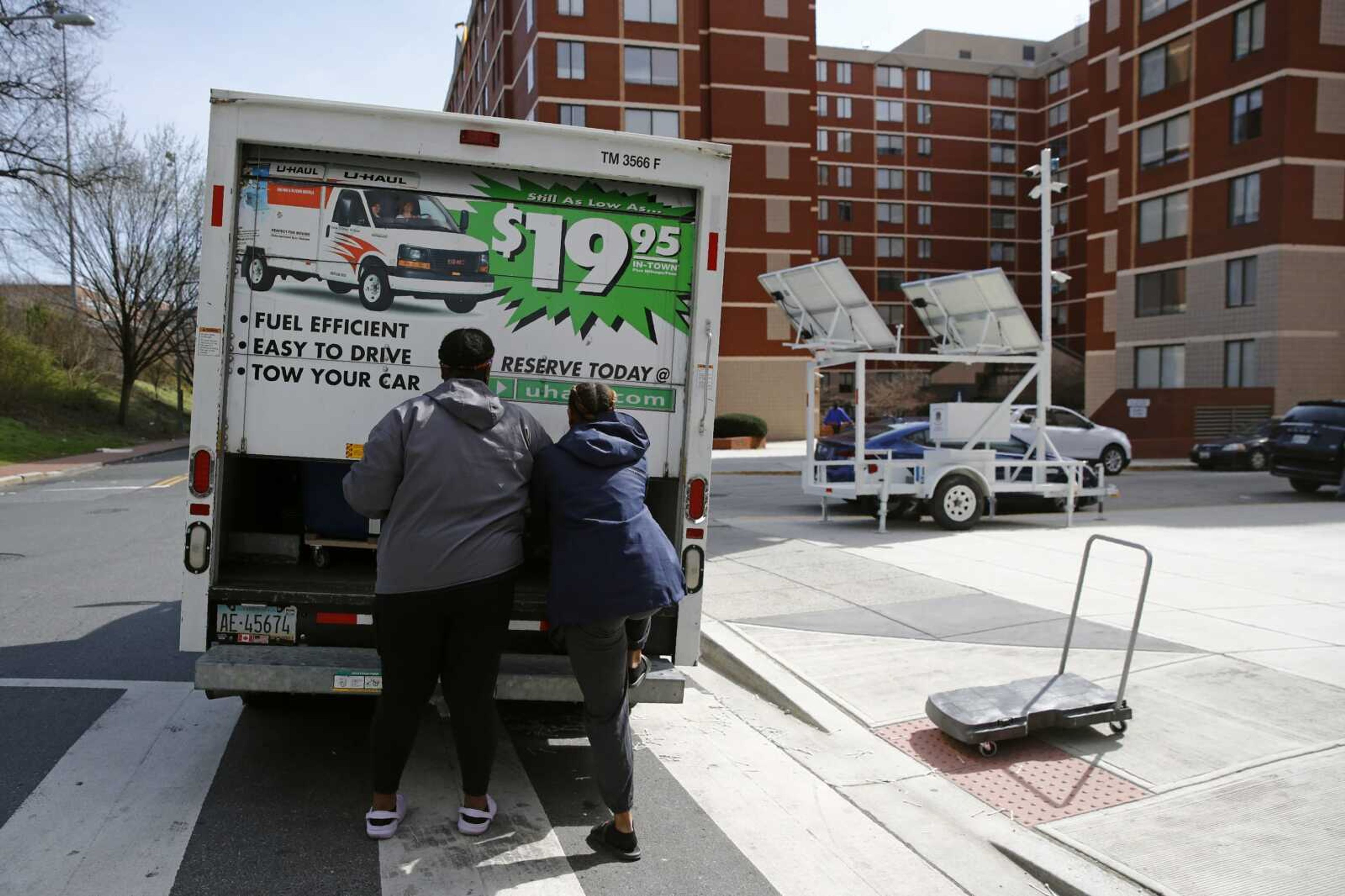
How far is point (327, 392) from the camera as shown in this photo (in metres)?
4.98

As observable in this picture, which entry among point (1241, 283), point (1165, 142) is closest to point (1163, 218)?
point (1165, 142)

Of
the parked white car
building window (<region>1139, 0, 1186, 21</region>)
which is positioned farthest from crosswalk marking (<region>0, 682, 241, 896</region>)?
building window (<region>1139, 0, 1186, 21</region>)

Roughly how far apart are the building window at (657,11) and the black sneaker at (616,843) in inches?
1802

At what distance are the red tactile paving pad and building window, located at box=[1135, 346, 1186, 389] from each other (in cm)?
3389

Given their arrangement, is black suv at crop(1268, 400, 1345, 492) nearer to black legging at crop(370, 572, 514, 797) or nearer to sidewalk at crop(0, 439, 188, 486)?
black legging at crop(370, 572, 514, 797)

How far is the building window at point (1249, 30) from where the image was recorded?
3312cm

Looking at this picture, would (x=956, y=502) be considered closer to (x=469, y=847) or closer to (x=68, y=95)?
(x=469, y=847)

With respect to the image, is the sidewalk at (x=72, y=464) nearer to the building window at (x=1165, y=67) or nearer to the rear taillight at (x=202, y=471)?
the rear taillight at (x=202, y=471)

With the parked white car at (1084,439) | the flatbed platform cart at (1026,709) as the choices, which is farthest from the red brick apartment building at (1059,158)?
the flatbed platform cart at (1026,709)

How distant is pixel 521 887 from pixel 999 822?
206 centimetres

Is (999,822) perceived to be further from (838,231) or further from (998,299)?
(838,231)

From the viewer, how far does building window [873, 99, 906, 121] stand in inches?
2933

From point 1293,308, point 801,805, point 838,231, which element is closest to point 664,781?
point 801,805

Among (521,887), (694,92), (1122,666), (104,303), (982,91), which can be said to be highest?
(982,91)
